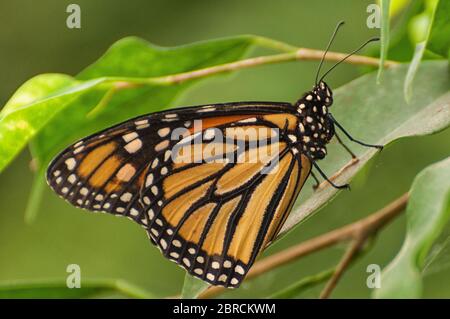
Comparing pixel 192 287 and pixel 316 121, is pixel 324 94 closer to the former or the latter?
pixel 316 121

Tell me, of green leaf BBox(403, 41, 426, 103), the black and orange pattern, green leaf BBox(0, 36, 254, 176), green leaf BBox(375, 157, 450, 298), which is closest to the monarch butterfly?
the black and orange pattern

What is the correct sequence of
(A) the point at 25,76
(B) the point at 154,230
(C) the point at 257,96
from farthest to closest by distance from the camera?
1. (A) the point at 25,76
2. (C) the point at 257,96
3. (B) the point at 154,230

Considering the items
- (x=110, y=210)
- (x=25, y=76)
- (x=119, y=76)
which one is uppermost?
(x=119, y=76)

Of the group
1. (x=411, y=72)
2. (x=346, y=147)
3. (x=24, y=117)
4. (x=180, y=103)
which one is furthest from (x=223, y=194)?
(x=180, y=103)

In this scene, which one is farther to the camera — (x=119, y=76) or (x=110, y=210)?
(x=119, y=76)

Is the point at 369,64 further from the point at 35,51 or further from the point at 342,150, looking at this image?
the point at 35,51

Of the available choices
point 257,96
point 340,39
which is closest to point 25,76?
point 257,96
